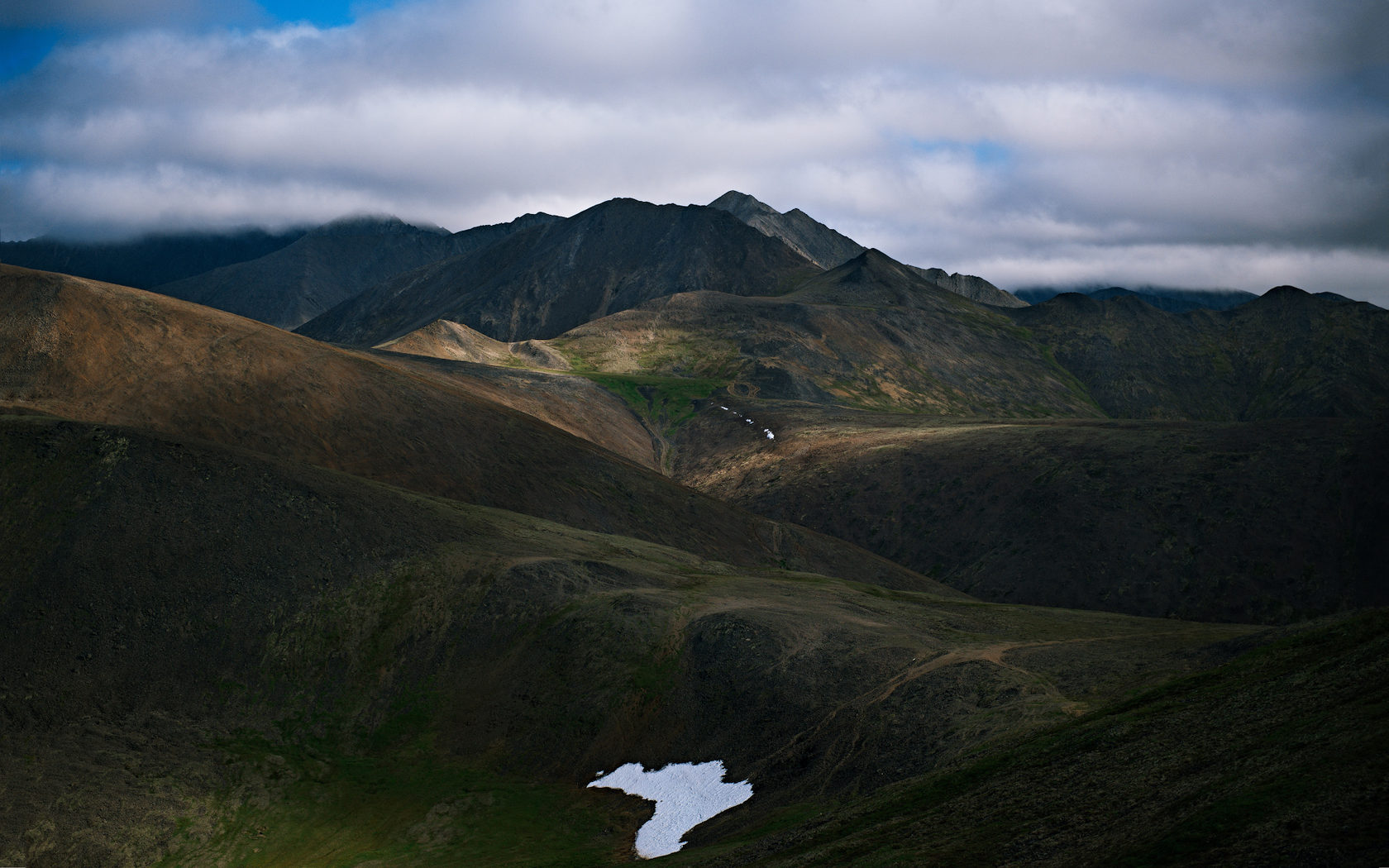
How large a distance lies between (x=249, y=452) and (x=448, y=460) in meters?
26.0

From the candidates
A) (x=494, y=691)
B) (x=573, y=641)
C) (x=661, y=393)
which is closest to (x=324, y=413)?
(x=494, y=691)

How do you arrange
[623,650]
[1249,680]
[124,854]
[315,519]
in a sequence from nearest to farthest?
[1249,680] → [124,854] → [623,650] → [315,519]

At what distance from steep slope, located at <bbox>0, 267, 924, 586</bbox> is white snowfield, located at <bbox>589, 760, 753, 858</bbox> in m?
47.6

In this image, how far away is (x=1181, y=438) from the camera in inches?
4968

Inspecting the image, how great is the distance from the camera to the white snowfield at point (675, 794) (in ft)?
161

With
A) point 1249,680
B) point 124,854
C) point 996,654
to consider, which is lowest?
point 124,854

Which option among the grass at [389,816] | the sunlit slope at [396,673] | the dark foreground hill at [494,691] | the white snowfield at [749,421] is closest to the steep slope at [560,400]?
the white snowfield at [749,421]

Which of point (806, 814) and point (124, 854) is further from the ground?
point (806, 814)

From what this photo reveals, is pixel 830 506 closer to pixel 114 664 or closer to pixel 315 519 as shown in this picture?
pixel 315 519

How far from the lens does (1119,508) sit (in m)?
117

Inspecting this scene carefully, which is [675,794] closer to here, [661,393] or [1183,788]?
[1183,788]

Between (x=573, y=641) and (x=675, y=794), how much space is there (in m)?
15.2

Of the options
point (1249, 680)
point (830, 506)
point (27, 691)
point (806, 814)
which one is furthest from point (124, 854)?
point (830, 506)

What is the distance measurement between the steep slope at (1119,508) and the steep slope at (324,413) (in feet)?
45.0
